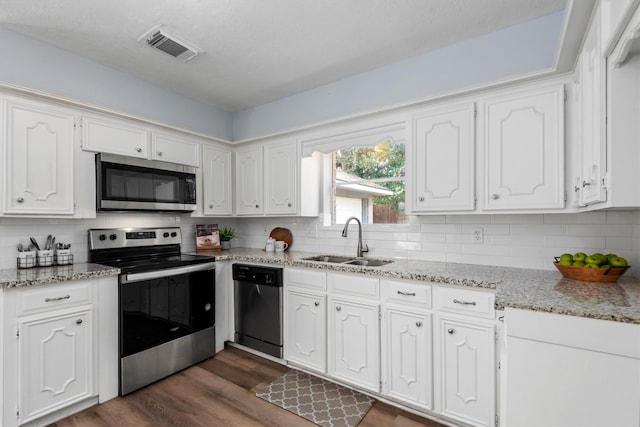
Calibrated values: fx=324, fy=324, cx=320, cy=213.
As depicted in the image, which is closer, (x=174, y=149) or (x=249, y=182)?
(x=174, y=149)

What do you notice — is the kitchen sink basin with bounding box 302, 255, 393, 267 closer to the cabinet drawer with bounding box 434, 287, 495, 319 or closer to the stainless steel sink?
the stainless steel sink

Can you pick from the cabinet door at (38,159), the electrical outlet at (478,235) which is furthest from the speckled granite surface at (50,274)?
the electrical outlet at (478,235)

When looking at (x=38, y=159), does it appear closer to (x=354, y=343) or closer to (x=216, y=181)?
(x=216, y=181)

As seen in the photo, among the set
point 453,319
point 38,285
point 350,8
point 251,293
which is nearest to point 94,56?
A: point 38,285

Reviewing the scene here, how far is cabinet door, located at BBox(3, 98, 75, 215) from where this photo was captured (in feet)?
6.95

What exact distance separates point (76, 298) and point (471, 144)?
2809 millimetres

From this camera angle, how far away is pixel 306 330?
2.61m

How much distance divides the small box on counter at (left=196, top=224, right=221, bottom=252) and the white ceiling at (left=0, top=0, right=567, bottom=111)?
5.05ft

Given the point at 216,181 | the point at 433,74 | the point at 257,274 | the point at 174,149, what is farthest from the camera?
the point at 216,181

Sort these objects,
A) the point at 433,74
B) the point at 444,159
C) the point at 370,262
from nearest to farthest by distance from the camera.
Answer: the point at 444,159
the point at 433,74
the point at 370,262

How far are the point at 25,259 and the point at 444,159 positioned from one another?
9.97ft

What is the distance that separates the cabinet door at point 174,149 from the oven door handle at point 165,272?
1.03 m

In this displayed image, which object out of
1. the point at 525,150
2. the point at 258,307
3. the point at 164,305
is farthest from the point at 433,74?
→ the point at 164,305

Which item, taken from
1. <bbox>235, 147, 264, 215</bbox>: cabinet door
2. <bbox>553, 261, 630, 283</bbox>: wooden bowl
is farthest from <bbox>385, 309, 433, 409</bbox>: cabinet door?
<bbox>235, 147, 264, 215</bbox>: cabinet door
